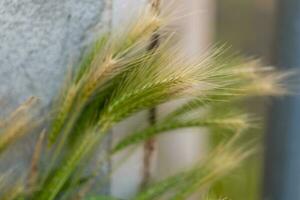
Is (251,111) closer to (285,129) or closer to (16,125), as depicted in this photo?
(285,129)

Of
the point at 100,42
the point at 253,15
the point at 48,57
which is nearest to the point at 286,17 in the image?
the point at 253,15

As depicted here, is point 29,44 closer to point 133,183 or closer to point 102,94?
point 102,94

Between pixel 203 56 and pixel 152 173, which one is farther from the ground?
pixel 203 56

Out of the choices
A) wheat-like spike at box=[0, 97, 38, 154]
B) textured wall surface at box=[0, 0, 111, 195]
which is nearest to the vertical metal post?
textured wall surface at box=[0, 0, 111, 195]

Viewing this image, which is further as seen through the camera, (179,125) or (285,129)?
(285,129)

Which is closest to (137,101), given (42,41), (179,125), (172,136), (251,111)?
(179,125)
